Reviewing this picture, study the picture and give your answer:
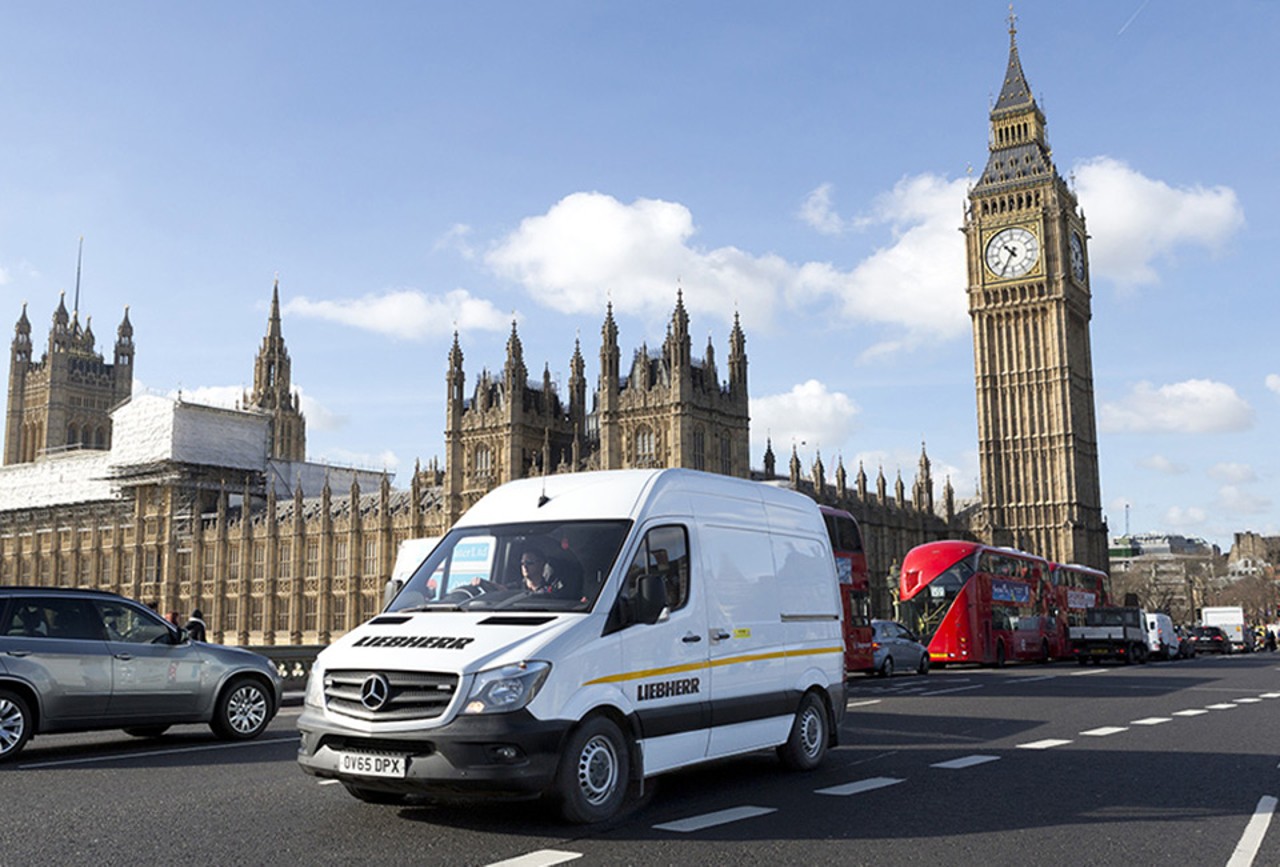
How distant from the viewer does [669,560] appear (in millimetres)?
8539

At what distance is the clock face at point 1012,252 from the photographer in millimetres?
84375

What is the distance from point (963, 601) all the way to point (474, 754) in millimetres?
27183

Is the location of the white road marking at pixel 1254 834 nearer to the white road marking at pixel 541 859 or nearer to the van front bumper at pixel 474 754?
the white road marking at pixel 541 859

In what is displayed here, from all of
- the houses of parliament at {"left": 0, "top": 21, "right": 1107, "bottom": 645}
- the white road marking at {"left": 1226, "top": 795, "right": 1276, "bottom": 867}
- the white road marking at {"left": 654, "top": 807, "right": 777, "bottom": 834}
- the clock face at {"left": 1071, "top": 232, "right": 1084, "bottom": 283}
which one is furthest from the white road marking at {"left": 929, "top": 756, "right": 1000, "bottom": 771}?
the clock face at {"left": 1071, "top": 232, "right": 1084, "bottom": 283}

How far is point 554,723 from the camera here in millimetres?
7098

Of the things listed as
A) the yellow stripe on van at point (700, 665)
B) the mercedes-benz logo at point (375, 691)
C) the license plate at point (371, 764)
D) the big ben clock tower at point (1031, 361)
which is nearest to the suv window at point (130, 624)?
the license plate at point (371, 764)

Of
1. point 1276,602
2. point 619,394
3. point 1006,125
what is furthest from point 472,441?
point 1276,602

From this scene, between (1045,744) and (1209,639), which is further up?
(1045,744)

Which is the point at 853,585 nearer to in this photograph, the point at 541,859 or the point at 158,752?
the point at 158,752

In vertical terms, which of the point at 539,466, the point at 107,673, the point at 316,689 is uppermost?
the point at 539,466

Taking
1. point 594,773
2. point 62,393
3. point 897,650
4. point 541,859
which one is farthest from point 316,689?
point 62,393

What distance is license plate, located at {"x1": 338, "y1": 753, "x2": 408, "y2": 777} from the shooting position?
23.1 feet

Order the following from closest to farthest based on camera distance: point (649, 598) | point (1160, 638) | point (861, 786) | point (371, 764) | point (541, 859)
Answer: point (541, 859) < point (371, 764) < point (649, 598) < point (861, 786) < point (1160, 638)

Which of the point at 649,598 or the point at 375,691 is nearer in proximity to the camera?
the point at 375,691
